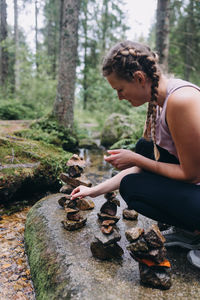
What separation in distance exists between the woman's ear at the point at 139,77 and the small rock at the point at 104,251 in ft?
3.92

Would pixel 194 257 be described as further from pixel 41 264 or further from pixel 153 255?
pixel 41 264

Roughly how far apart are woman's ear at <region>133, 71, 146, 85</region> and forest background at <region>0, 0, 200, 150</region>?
0.53m

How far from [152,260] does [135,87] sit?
1.16 metres

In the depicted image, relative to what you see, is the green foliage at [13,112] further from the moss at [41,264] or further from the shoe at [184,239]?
the shoe at [184,239]

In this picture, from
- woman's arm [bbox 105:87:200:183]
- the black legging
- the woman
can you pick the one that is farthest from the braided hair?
the black legging

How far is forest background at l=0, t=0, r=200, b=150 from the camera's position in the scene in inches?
260

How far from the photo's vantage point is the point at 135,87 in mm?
1741

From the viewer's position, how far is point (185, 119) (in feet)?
4.83

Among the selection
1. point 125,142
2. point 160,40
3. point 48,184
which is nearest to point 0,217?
point 48,184

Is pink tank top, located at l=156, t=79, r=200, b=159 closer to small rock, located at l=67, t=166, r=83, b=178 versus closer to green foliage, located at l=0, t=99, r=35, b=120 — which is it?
small rock, located at l=67, t=166, r=83, b=178

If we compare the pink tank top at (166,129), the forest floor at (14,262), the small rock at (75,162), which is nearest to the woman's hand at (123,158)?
the pink tank top at (166,129)

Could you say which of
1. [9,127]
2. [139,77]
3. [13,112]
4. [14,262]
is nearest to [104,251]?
[14,262]

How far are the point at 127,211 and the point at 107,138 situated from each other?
18.8 feet

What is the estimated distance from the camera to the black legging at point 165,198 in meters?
1.62
